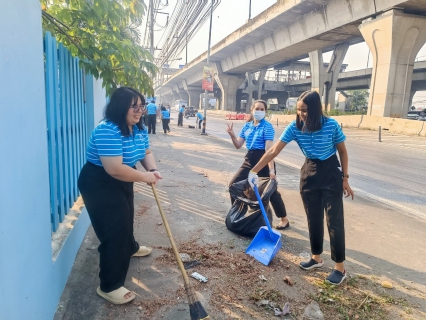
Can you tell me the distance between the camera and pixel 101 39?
359 cm

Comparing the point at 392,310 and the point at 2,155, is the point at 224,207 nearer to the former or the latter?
the point at 392,310

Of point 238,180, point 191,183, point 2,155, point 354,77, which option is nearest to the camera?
point 2,155

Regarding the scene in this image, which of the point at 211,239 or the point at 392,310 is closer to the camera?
the point at 392,310

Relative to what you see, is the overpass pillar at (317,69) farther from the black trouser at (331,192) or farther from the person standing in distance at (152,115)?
the black trouser at (331,192)

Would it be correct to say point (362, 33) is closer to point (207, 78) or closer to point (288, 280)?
point (207, 78)


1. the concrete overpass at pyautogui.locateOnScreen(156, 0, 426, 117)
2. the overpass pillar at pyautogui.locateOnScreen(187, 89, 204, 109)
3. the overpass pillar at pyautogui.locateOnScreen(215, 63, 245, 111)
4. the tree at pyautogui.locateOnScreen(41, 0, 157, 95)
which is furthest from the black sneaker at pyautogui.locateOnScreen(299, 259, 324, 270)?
the overpass pillar at pyautogui.locateOnScreen(187, 89, 204, 109)

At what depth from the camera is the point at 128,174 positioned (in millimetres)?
2359

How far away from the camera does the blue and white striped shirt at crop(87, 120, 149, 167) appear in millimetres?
2312

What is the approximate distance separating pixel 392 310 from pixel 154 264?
7.14 ft

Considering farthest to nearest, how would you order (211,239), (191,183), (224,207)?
(191,183) < (224,207) < (211,239)

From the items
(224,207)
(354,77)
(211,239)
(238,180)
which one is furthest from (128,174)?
(354,77)

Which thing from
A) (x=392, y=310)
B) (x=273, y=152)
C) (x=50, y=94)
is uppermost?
(x=50, y=94)

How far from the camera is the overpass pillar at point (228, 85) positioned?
129ft

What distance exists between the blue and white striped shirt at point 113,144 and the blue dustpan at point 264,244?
1.55m
